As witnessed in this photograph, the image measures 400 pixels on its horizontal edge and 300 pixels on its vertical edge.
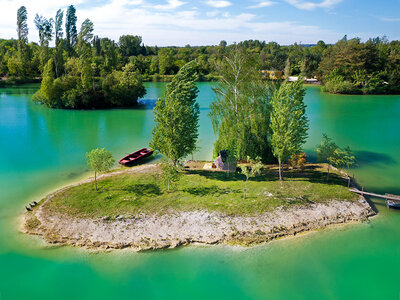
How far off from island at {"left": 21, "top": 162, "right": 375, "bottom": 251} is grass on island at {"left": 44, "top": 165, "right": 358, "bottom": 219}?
0.22 ft

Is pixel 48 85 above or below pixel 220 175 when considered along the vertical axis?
above

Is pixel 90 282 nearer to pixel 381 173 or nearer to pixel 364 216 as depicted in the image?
pixel 364 216

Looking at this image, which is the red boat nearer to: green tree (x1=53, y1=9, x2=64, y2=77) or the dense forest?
the dense forest

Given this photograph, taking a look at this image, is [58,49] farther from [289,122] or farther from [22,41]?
[289,122]

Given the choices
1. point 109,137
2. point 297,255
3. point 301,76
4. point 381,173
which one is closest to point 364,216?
point 297,255

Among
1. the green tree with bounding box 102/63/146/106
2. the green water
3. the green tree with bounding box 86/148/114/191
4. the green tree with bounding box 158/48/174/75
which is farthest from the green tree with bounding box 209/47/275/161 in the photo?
the green tree with bounding box 158/48/174/75

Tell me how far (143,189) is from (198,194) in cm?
442

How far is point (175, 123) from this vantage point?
976 inches

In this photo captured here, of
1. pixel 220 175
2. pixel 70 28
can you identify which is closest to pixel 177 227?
pixel 220 175

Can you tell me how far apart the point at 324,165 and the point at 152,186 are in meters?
16.9

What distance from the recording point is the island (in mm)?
18891

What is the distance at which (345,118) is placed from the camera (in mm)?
53344

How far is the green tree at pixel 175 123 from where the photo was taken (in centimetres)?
2458

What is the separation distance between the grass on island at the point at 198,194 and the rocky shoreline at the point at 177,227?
A: 2.46ft
